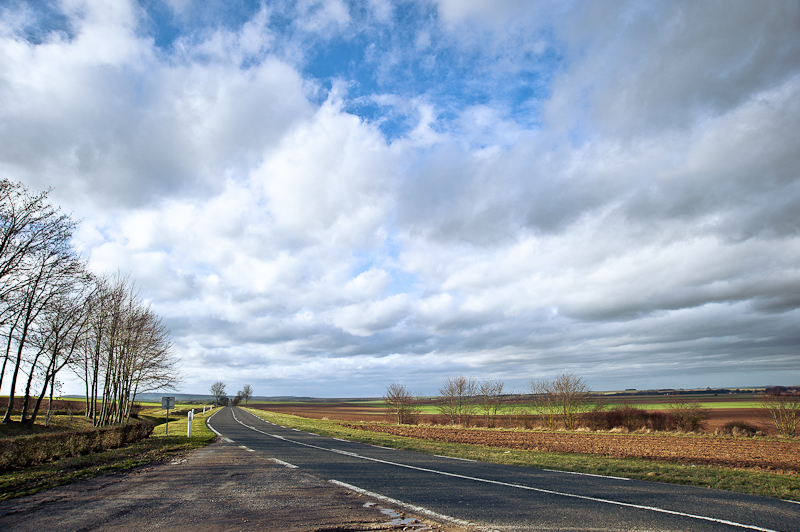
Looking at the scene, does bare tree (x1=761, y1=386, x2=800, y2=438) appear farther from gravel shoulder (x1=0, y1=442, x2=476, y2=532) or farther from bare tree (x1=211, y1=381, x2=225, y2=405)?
bare tree (x1=211, y1=381, x2=225, y2=405)

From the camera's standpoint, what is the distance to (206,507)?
7.22 m

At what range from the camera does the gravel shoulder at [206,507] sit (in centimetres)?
605

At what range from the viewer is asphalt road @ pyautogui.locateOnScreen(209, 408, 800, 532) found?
6109 mm

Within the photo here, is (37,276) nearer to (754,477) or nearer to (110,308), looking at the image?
(110,308)

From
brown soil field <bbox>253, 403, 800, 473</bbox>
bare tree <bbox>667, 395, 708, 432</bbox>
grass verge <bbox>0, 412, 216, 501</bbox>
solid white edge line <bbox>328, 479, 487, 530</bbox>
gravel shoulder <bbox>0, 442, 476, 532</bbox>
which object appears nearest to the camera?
gravel shoulder <bbox>0, 442, 476, 532</bbox>

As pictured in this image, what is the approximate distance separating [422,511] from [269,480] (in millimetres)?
4556

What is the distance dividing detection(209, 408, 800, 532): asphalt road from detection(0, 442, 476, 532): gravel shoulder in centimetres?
84

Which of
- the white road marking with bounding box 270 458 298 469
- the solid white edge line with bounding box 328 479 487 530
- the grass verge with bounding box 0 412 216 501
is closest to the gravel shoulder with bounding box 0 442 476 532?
the solid white edge line with bounding box 328 479 487 530

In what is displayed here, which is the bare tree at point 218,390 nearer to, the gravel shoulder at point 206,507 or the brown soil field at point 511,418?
the brown soil field at point 511,418

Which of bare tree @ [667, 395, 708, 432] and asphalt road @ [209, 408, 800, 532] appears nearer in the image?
asphalt road @ [209, 408, 800, 532]

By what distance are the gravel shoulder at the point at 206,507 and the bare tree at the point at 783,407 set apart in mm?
44113

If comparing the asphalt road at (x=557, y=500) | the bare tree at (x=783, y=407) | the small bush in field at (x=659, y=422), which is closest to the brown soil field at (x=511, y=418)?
the bare tree at (x=783, y=407)

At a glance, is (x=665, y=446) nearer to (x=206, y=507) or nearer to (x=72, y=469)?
(x=206, y=507)

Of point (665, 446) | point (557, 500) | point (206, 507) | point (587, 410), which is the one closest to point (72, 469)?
point (206, 507)
